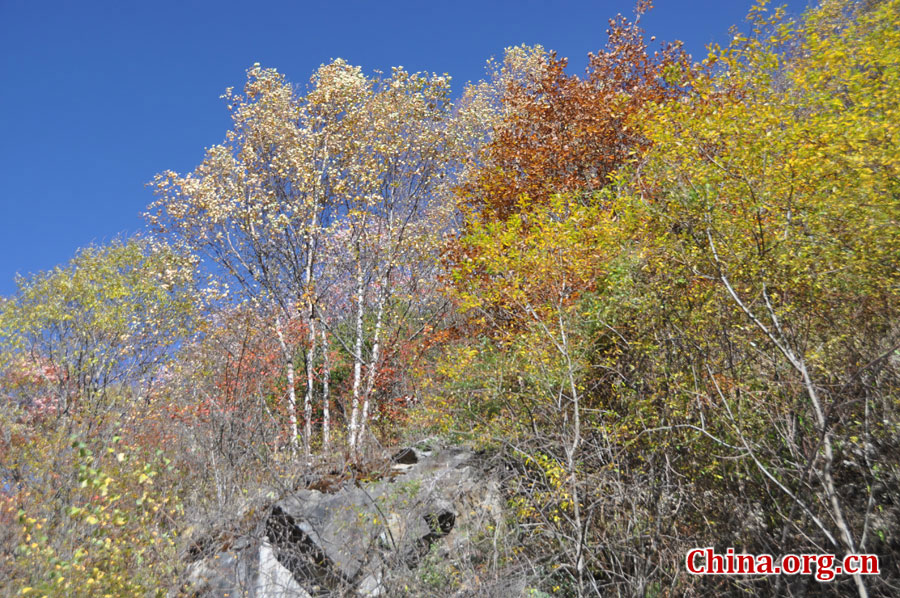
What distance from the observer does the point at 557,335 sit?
863cm

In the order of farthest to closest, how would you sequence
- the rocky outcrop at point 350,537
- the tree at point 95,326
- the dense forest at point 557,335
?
the tree at point 95,326, the rocky outcrop at point 350,537, the dense forest at point 557,335

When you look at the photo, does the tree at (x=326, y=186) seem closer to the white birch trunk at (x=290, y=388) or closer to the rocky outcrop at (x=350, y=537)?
the white birch trunk at (x=290, y=388)

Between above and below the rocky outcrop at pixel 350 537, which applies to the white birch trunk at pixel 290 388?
above

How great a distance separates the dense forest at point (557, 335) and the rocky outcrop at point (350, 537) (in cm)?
45

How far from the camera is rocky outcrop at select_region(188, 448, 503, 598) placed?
769 centimetres

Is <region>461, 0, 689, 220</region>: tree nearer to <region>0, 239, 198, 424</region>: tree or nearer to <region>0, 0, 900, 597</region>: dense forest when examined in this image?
<region>0, 0, 900, 597</region>: dense forest

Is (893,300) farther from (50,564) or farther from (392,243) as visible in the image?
(392,243)

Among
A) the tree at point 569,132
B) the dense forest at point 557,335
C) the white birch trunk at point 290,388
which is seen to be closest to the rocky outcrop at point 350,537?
the dense forest at point 557,335

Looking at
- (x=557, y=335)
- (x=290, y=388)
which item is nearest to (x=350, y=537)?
(x=557, y=335)

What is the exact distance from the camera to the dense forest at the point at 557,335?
5.71 m

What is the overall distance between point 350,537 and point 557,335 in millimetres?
4483

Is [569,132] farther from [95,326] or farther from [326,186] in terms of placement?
[95,326]

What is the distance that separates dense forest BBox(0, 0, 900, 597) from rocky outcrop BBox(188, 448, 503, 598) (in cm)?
45

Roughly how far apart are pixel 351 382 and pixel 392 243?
15.3 feet
